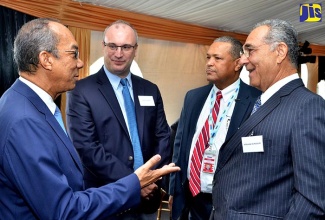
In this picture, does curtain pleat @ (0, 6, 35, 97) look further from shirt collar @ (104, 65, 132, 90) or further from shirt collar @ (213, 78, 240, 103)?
shirt collar @ (213, 78, 240, 103)

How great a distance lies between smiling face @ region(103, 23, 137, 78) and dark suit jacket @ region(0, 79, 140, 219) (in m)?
1.11

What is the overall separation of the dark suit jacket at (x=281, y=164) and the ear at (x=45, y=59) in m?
0.87

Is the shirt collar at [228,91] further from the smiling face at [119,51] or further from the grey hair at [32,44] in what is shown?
the grey hair at [32,44]

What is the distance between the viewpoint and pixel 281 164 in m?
Result: 1.44

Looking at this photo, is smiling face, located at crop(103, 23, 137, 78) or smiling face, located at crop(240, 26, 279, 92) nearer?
smiling face, located at crop(240, 26, 279, 92)

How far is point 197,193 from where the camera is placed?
2324 millimetres

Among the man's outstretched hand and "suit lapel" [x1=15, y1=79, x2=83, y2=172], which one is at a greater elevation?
"suit lapel" [x1=15, y1=79, x2=83, y2=172]

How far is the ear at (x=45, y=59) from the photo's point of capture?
1364mm

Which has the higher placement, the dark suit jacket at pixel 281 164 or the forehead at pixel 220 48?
the forehead at pixel 220 48

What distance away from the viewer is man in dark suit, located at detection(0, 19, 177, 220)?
3.84 ft

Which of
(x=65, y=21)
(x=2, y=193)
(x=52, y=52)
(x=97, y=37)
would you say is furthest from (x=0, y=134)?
(x=97, y=37)

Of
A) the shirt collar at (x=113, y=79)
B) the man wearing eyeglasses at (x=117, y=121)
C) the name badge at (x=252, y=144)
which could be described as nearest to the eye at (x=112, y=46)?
the man wearing eyeglasses at (x=117, y=121)

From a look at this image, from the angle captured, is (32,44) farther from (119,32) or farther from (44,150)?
(119,32)

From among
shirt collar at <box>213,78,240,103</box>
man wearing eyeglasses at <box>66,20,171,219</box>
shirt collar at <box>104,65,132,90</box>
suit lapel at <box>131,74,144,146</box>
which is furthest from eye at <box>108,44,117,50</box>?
shirt collar at <box>213,78,240,103</box>
